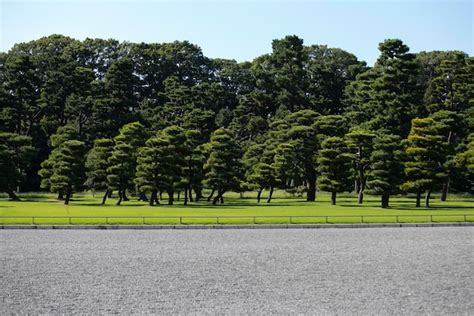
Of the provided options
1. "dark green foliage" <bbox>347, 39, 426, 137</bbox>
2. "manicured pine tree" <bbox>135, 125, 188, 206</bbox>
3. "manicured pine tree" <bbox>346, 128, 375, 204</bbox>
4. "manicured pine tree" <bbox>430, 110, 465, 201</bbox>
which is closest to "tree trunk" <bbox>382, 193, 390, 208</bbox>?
"manicured pine tree" <bbox>346, 128, 375, 204</bbox>

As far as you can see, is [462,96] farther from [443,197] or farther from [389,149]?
[389,149]

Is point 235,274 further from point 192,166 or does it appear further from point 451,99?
point 451,99

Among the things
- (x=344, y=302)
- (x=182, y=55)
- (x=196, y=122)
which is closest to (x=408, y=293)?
(x=344, y=302)

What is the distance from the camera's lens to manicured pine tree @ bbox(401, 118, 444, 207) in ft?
147

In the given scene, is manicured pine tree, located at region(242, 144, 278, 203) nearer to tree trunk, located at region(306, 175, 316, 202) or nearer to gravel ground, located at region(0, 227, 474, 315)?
tree trunk, located at region(306, 175, 316, 202)

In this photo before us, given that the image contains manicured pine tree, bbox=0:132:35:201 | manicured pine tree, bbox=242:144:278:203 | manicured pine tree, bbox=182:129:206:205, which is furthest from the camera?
manicured pine tree, bbox=242:144:278:203

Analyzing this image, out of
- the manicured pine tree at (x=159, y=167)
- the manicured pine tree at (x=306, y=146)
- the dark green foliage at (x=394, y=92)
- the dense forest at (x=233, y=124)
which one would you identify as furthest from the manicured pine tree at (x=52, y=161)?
the dark green foliage at (x=394, y=92)

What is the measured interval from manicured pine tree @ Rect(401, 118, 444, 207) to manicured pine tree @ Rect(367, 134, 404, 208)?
0.77 meters

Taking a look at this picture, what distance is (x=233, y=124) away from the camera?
68.8 metres

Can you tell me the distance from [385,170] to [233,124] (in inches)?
1087

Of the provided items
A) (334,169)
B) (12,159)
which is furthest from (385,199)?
(12,159)

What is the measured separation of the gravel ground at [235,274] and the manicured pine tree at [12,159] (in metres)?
29.7

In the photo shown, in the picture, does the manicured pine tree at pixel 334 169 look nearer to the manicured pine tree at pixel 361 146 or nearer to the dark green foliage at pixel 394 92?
the manicured pine tree at pixel 361 146

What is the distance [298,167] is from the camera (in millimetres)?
54094
